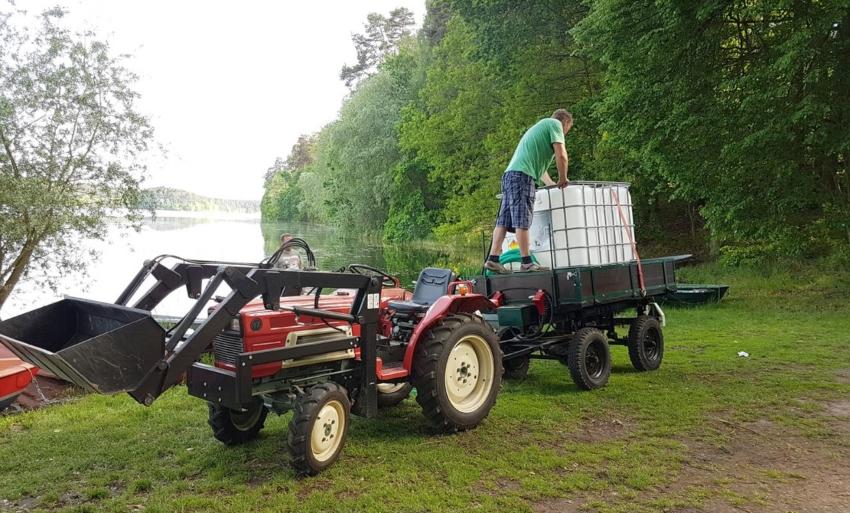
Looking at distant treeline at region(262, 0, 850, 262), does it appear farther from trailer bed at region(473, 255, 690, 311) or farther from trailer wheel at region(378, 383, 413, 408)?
trailer wheel at region(378, 383, 413, 408)

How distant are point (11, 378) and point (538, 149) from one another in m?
5.38

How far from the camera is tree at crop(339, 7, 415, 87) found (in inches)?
2451

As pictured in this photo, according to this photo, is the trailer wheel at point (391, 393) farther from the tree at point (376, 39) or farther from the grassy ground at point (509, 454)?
the tree at point (376, 39)

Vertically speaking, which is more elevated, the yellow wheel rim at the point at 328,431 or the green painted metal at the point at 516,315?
the green painted metal at the point at 516,315

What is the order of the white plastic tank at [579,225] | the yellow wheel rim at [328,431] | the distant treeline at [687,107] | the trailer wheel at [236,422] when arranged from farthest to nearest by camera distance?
the distant treeline at [687,107] → the white plastic tank at [579,225] → the trailer wheel at [236,422] → the yellow wheel rim at [328,431]

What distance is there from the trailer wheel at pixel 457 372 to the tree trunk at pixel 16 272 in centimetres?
1120

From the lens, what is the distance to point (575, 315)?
661cm

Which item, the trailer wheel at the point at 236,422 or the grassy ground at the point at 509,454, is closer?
the grassy ground at the point at 509,454

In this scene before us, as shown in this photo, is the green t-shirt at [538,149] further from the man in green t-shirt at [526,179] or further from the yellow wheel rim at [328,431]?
the yellow wheel rim at [328,431]

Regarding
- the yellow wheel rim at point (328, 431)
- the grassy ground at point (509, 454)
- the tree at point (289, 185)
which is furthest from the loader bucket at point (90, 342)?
the tree at point (289, 185)

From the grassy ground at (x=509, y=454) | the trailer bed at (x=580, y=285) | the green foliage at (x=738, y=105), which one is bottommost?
the grassy ground at (x=509, y=454)

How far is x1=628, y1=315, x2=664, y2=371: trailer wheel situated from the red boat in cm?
614

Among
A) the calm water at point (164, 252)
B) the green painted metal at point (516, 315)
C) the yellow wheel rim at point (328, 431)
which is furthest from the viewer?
the calm water at point (164, 252)

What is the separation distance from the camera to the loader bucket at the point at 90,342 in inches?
125
